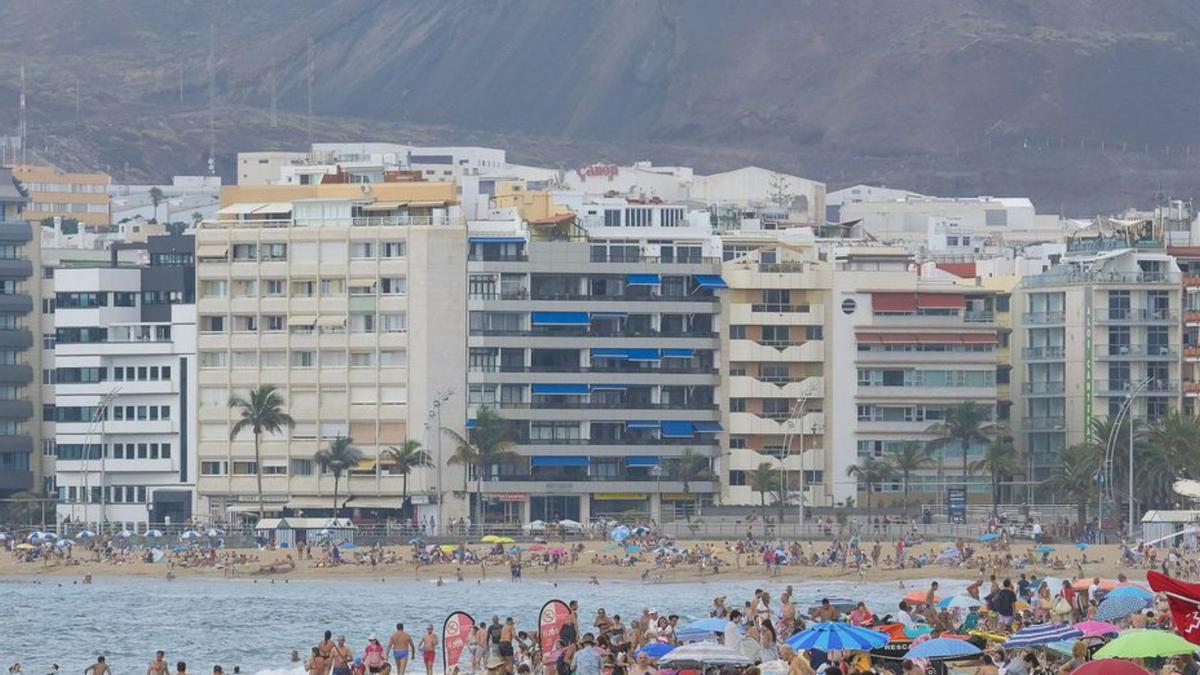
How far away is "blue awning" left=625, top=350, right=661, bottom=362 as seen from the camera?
14112cm

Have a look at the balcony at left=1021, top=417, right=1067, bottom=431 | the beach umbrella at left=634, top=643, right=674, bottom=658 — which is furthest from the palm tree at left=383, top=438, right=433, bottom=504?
the beach umbrella at left=634, top=643, right=674, bottom=658

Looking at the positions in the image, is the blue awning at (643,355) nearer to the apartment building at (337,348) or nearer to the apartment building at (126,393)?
the apartment building at (337,348)

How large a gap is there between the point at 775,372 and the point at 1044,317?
12492 mm

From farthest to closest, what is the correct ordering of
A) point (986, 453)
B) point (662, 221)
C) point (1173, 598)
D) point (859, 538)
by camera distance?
point (662, 221) → point (986, 453) → point (859, 538) → point (1173, 598)

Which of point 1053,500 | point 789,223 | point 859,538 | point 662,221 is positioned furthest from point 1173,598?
point 789,223

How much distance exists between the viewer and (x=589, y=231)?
14450 cm

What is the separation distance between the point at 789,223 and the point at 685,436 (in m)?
37.2

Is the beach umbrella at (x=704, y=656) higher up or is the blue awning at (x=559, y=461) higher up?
the blue awning at (x=559, y=461)

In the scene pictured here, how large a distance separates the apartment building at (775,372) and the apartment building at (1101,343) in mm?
9888

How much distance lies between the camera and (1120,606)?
6162 centimetres

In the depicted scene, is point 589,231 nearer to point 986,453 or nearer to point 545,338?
point 545,338

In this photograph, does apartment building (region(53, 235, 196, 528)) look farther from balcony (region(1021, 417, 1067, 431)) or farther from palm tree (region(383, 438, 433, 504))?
balcony (region(1021, 417, 1067, 431))

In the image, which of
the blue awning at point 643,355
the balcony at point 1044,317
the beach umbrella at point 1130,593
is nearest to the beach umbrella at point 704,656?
the beach umbrella at point 1130,593

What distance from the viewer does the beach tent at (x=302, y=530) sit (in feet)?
436
